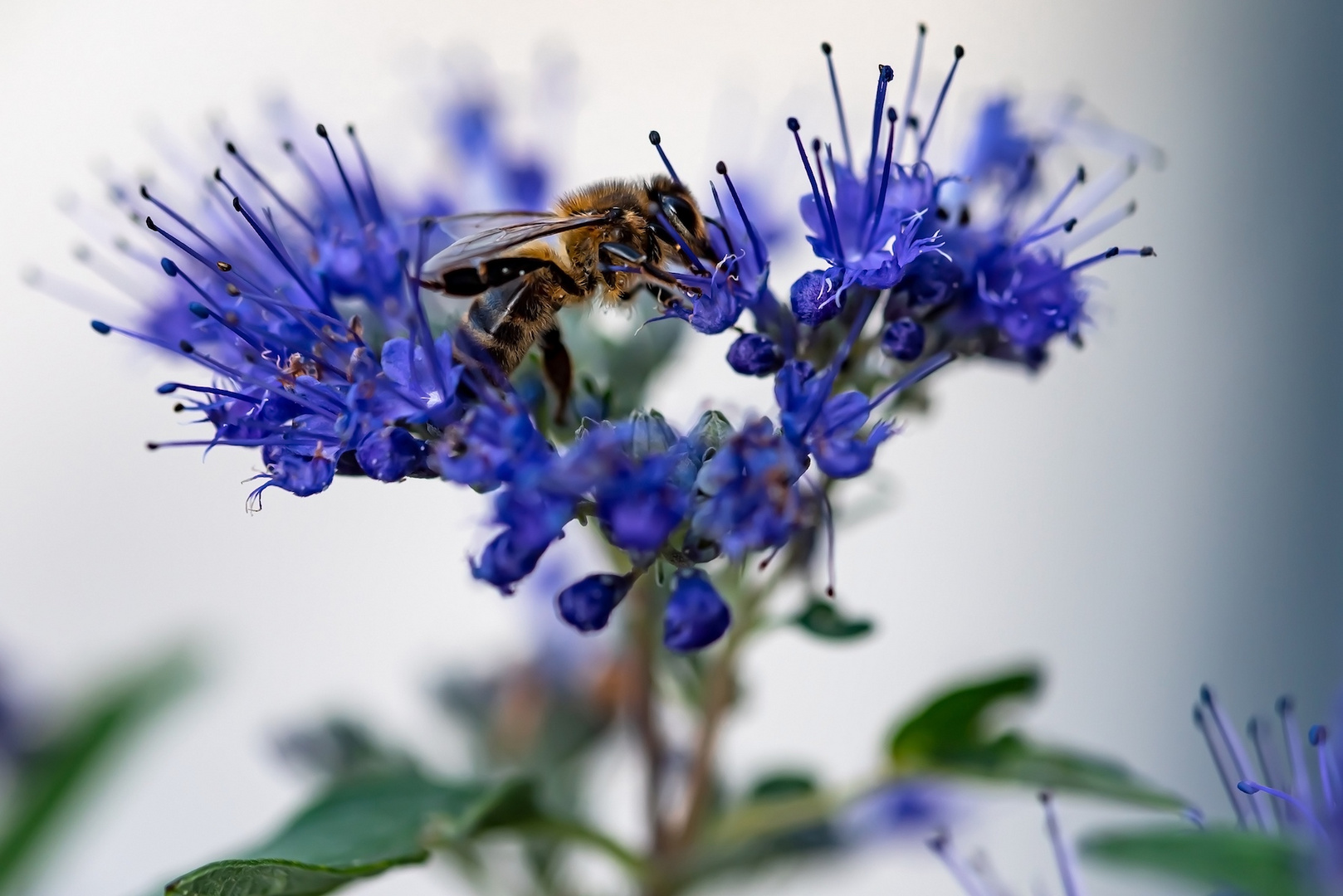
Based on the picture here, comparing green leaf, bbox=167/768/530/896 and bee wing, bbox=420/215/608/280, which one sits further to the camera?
bee wing, bbox=420/215/608/280

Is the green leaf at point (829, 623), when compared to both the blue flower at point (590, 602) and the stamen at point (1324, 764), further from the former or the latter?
the stamen at point (1324, 764)

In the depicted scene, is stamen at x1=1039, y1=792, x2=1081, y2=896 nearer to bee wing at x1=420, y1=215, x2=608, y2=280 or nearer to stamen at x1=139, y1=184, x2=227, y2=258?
bee wing at x1=420, y1=215, x2=608, y2=280

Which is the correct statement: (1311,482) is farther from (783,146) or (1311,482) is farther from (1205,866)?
(1205,866)

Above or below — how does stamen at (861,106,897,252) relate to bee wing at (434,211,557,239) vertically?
below

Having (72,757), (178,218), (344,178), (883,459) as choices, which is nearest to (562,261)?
(344,178)

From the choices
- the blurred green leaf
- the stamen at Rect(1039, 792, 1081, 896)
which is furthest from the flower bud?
the blurred green leaf

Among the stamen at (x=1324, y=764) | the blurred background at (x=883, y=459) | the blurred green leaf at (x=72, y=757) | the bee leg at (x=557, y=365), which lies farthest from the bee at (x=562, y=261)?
A: the blurred background at (x=883, y=459)

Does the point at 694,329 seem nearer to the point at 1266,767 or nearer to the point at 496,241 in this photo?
the point at 496,241
